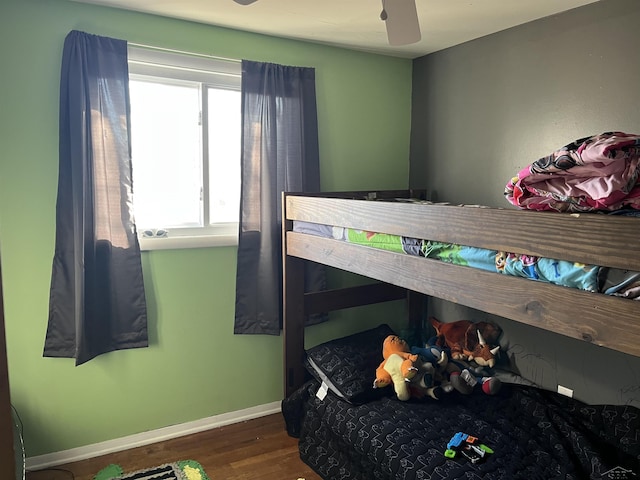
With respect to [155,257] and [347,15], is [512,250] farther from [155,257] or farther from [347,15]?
[155,257]

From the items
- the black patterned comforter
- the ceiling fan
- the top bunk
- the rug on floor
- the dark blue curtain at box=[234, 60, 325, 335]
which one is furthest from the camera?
the dark blue curtain at box=[234, 60, 325, 335]

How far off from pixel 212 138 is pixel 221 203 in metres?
0.36

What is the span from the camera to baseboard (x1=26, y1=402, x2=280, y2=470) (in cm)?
244

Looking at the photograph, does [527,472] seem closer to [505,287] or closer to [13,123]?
[505,287]

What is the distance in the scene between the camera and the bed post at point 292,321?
2.76 m

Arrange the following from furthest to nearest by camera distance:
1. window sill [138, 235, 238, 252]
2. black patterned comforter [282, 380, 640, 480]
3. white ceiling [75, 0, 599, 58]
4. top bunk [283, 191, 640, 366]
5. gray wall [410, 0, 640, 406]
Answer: window sill [138, 235, 238, 252] < white ceiling [75, 0, 599, 58] < gray wall [410, 0, 640, 406] < black patterned comforter [282, 380, 640, 480] < top bunk [283, 191, 640, 366]

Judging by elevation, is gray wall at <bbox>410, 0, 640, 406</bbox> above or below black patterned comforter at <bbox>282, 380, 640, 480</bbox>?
above

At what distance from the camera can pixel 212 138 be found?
2766 mm

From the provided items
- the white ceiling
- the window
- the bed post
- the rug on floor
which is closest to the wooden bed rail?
the bed post

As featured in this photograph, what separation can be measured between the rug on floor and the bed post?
0.61m

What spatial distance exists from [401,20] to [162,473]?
2.17 meters

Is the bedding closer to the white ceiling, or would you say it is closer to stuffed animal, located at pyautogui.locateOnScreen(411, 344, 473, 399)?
stuffed animal, located at pyautogui.locateOnScreen(411, 344, 473, 399)

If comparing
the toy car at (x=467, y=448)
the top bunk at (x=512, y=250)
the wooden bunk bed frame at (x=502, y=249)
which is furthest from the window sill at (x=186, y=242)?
the toy car at (x=467, y=448)

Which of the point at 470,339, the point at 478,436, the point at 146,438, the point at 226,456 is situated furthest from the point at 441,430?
the point at 146,438
